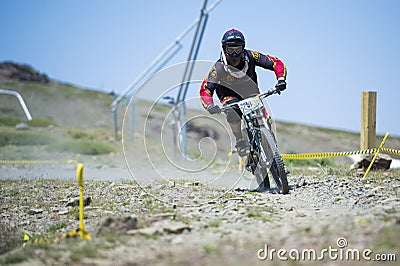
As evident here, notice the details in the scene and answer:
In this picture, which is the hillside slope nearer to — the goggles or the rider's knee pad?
the rider's knee pad

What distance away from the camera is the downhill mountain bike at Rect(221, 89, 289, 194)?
7.77 meters

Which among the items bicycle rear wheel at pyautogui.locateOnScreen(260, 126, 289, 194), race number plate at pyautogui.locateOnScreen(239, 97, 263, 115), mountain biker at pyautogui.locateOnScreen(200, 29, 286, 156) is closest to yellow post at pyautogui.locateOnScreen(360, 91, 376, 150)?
mountain biker at pyautogui.locateOnScreen(200, 29, 286, 156)

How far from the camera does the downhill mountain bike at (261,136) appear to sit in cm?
777

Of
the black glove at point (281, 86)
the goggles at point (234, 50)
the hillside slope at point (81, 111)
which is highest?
the hillside slope at point (81, 111)

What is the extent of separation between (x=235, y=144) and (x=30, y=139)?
77.3ft

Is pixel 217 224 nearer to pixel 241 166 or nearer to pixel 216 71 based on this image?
pixel 216 71

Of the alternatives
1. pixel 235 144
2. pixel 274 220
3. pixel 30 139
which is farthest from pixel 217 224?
pixel 30 139

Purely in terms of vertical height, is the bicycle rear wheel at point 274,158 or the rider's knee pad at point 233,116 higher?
the rider's knee pad at point 233,116

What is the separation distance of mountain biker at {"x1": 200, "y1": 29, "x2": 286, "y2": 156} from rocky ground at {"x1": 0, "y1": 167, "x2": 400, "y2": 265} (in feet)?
4.23

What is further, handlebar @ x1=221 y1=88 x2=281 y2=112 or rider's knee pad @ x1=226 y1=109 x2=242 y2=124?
rider's knee pad @ x1=226 y1=109 x2=242 y2=124

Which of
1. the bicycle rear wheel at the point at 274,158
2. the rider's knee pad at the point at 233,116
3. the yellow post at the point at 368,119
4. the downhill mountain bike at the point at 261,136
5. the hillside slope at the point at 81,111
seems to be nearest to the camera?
the bicycle rear wheel at the point at 274,158

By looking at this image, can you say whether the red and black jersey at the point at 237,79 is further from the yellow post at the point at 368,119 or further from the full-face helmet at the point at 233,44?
the yellow post at the point at 368,119

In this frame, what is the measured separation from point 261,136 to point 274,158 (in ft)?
1.41

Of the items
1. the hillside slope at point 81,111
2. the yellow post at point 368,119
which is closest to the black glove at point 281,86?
the yellow post at point 368,119
